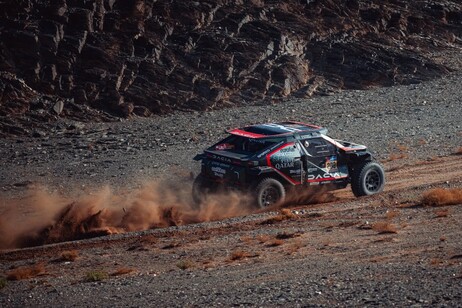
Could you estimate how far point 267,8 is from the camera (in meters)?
40.0

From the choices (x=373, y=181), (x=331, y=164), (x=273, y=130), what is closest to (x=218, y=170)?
(x=273, y=130)

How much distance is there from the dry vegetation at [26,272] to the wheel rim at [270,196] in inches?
200

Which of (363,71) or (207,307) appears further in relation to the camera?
(363,71)

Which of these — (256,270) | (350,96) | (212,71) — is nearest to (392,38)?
(350,96)

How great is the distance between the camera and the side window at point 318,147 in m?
18.8

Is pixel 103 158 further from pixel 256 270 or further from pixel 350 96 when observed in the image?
pixel 256 270

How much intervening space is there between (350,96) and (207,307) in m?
25.0

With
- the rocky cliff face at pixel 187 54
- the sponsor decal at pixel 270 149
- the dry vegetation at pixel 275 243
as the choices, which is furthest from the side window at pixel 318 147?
the rocky cliff face at pixel 187 54

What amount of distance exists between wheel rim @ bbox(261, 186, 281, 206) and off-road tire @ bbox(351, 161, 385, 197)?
190 centimetres

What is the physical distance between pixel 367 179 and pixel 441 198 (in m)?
1.89

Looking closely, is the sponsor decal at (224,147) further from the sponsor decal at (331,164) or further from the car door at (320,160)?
the sponsor decal at (331,164)

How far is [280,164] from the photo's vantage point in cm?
1841

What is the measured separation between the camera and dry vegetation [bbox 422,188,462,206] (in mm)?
18094

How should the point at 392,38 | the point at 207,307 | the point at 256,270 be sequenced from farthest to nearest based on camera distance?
the point at 392,38, the point at 256,270, the point at 207,307
